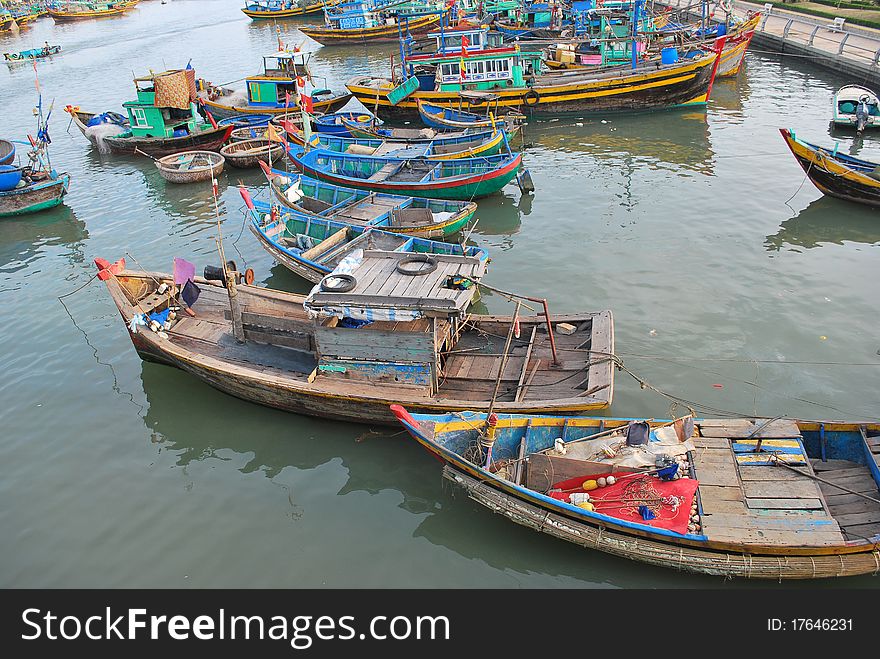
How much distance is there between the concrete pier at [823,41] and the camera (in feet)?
114

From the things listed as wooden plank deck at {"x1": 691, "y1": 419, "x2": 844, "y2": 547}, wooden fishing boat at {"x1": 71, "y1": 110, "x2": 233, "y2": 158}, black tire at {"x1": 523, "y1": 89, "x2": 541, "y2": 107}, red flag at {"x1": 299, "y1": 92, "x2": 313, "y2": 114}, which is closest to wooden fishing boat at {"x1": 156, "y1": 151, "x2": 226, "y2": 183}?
wooden fishing boat at {"x1": 71, "y1": 110, "x2": 233, "y2": 158}

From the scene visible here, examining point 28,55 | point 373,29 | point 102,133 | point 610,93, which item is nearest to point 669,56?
point 610,93

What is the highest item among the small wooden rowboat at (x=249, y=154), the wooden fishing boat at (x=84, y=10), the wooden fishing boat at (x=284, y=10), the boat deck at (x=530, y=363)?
the wooden fishing boat at (x=84, y=10)

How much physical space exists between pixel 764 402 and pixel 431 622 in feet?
27.3

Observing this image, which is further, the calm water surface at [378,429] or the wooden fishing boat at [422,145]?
the wooden fishing boat at [422,145]

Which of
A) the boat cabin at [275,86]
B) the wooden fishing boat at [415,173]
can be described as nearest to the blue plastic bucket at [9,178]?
the wooden fishing boat at [415,173]

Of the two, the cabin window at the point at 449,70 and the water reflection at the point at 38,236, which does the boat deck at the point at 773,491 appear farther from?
the cabin window at the point at 449,70

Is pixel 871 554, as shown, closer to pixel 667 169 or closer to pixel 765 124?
pixel 667 169

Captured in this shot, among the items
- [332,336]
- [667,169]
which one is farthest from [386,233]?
[667,169]

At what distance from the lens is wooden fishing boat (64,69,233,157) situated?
96.8 feet

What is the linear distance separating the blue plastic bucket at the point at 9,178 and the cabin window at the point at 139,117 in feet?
22.8

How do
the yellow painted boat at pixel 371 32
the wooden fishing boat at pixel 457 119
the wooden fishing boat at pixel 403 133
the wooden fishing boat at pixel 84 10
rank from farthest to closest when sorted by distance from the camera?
the wooden fishing boat at pixel 84 10
the yellow painted boat at pixel 371 32
the wooden fishing boat at pixel 457 119
the wooden fishing boat at pixel 403 133

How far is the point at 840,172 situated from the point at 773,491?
1547 centimetres

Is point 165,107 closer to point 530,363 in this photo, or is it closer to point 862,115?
point 530,363
